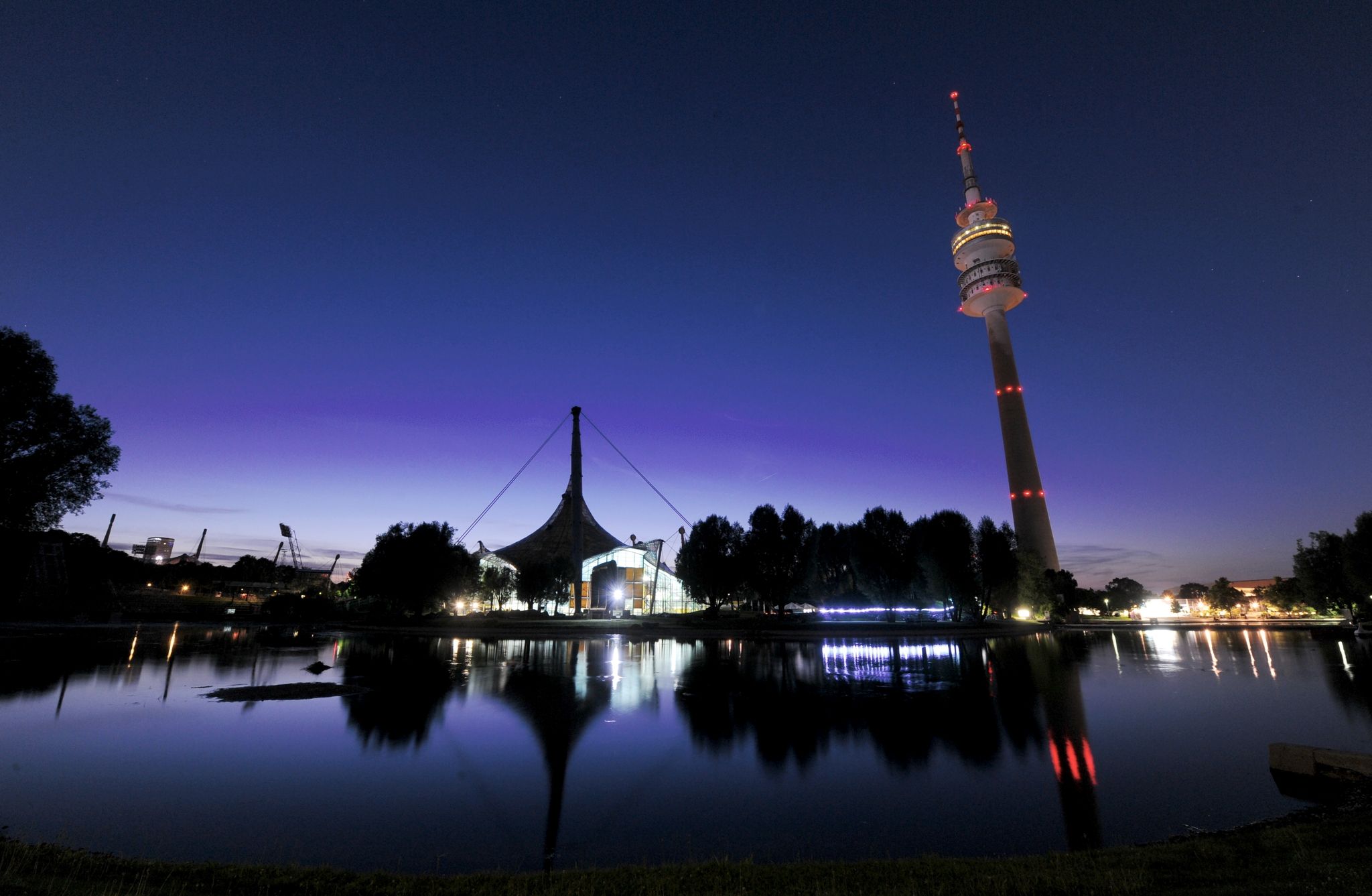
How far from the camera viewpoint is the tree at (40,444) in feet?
98.1

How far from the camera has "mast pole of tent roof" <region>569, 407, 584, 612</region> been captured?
71.8m

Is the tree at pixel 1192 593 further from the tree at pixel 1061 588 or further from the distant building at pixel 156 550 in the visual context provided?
the distant building at pixel 156 550

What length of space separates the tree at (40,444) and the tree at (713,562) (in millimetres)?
54198

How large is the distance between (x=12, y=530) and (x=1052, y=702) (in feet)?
174

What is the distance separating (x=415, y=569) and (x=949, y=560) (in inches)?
2343

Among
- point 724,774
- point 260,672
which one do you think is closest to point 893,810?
point 724,774

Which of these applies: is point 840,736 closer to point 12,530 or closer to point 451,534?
point 12,530

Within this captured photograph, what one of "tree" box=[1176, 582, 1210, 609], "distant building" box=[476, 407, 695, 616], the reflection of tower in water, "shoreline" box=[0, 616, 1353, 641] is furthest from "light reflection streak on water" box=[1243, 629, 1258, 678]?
"tree" box=[1176, 582, 1210, 609]

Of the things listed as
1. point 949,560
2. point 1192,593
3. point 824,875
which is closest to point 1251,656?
point 949,560

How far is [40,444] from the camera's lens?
31.9 meters

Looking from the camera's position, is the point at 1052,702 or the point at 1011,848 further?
the point at 1052,702

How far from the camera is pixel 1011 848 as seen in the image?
909 cm

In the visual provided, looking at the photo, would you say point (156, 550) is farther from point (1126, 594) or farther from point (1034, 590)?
point (1126, 594)

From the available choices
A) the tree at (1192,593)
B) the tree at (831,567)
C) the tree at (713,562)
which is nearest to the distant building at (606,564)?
the tree at (831,567)
